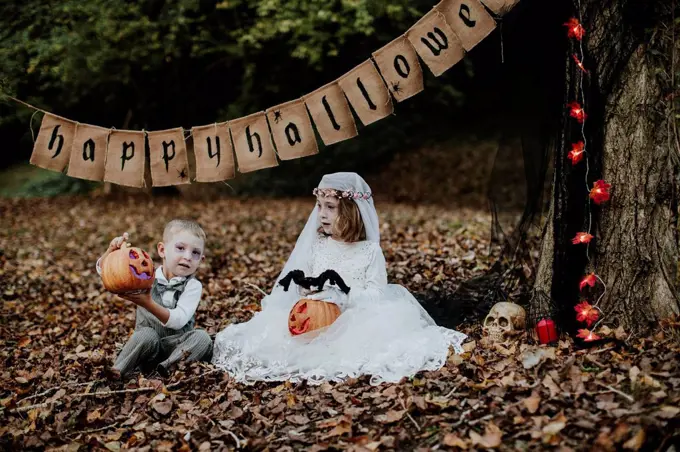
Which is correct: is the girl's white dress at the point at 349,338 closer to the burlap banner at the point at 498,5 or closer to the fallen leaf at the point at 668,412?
the fallen leaf at the point at 668,412

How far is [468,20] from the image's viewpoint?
13.7ft

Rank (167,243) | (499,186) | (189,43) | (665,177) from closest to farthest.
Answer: (665,177) < (167,243) < (499,186) < (189,43)

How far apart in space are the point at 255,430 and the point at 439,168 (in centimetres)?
1351

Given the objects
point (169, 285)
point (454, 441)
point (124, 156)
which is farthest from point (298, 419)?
point (124, 156)

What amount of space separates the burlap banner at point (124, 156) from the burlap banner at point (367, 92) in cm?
148

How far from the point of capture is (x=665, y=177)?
4.12 meters

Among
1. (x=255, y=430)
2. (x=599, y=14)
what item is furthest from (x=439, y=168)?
(x=255, y=430)

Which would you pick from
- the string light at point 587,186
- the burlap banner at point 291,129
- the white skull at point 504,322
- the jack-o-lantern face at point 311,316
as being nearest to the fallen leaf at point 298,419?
the jack-o-lantern face at point 311,316

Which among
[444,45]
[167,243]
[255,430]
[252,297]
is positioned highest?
[444,45]

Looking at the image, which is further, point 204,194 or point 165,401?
point 204,194

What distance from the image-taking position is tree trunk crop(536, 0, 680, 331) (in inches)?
161

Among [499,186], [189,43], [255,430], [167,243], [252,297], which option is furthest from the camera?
[189,43]

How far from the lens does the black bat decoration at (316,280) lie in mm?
4531

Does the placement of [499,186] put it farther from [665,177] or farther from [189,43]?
[189,43]
